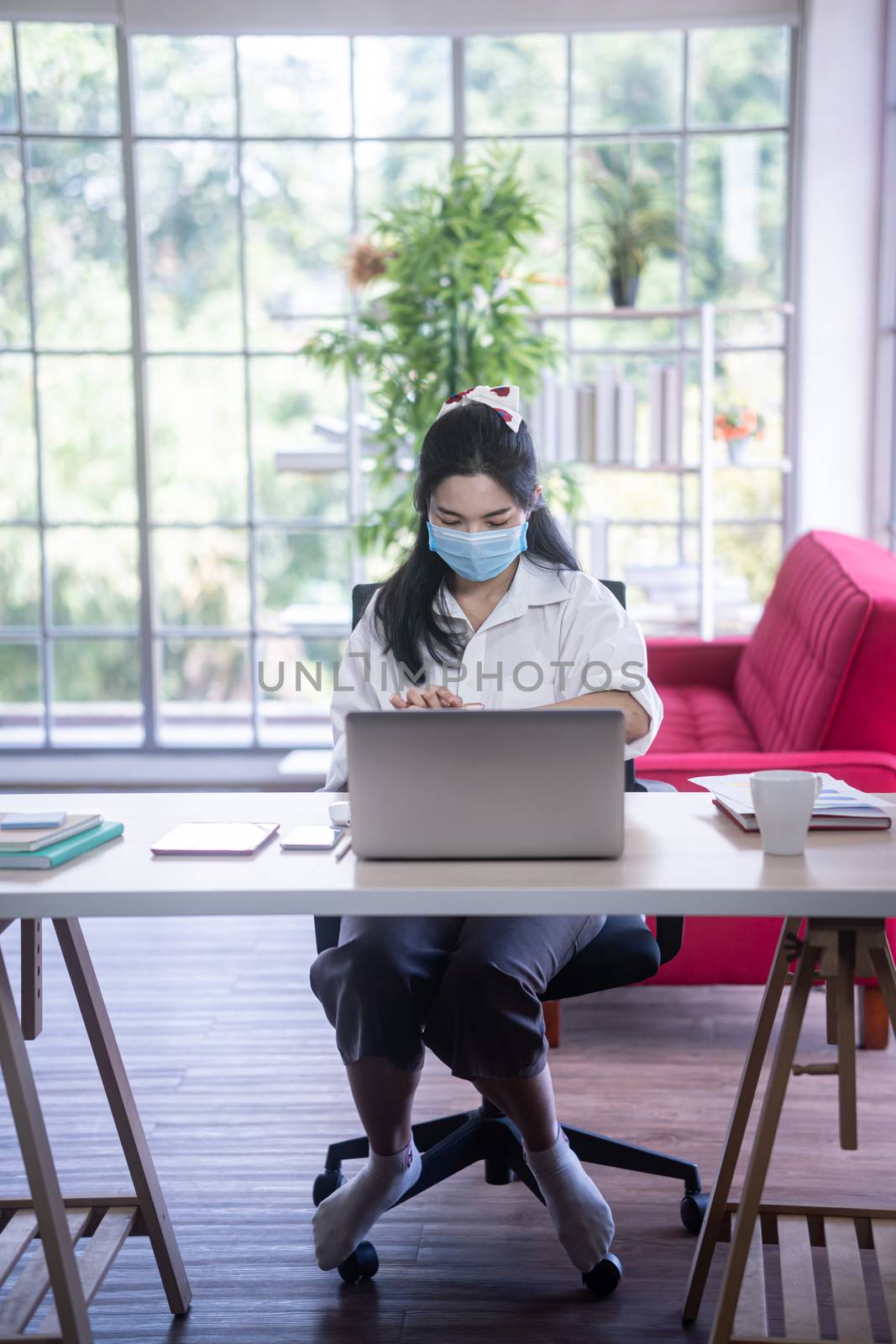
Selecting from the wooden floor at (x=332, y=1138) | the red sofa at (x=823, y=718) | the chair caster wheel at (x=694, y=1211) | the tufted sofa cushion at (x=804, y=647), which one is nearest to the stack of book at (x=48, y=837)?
the wooden floor at (x=332, y=1138)

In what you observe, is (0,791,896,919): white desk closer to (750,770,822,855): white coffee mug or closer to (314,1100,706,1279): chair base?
(750,770,822,855): white coffee mug

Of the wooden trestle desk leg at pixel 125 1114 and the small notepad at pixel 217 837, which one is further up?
the small notepad at pixel 217 837

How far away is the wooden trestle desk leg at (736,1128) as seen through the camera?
1589 millimetres

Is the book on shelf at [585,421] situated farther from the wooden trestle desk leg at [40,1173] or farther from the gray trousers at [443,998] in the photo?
the wooden trestle desk leg at [40,1173]

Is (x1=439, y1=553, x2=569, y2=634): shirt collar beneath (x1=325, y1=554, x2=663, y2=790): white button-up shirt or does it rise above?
above

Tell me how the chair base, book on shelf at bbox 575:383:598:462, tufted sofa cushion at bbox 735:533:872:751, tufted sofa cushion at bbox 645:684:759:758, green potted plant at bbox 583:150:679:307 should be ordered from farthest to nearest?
green potted plant at bbox 583:150:679:307 → book on shelf at bbox 575:383:598:462 → tufted sofa cushion at bbox 645:684:759:758 → tufted sofa cushion at bbox 735:533:872:751 → the chair base

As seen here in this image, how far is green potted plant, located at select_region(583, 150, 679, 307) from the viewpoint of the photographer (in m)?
4.20

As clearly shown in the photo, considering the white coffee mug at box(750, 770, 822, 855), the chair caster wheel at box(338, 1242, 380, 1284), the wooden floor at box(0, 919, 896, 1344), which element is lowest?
the wooden floor at box(0, 919, 896, 1344)

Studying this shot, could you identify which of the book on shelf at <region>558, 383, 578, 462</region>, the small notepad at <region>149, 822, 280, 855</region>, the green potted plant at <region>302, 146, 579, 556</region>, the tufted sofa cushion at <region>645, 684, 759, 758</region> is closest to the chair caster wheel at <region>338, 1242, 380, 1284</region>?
the small notepad at <region>149, 822, 280, 855</region>

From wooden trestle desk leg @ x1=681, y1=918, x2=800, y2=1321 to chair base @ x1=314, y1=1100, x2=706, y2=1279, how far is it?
0.65 ft

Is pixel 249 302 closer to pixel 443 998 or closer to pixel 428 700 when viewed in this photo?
pixel 428 700

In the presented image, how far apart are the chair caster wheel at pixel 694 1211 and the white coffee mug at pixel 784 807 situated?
30.2 inches

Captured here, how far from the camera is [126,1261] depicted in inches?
73.4

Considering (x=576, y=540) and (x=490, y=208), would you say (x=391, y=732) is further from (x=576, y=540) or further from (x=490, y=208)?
(x=576, y=540)
